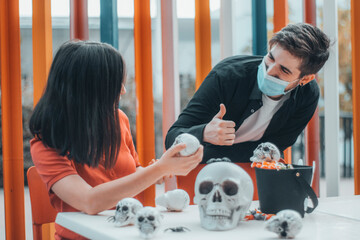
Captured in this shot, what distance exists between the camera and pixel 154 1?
205 centimetres

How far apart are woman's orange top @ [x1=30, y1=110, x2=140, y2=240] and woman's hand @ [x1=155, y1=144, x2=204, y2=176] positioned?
0.24 m

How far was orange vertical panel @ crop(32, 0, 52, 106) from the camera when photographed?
5.78 ft

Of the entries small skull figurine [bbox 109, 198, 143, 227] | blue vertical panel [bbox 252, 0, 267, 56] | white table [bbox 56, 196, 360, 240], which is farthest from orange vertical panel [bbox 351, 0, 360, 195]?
small skull figurine [bbox 109, 198, 143, 227]

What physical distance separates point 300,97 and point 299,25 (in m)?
0.31

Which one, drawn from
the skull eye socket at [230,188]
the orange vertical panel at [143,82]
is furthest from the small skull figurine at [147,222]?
the orange vertical panel at [143,82]

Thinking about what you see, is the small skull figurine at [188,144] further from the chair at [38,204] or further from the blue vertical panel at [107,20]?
the blue vertical panel at [107,20]

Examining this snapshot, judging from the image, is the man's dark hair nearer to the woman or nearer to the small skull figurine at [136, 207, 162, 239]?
the woman

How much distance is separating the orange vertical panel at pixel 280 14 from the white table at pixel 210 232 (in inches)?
49.9

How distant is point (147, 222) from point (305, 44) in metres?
0.95

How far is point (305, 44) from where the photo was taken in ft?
4.71

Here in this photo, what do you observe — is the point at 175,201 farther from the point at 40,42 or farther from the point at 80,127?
the point at 40,42

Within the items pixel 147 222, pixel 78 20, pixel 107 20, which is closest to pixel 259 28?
pixel 107 20

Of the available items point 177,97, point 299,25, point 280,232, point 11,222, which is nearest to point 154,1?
point 177,97

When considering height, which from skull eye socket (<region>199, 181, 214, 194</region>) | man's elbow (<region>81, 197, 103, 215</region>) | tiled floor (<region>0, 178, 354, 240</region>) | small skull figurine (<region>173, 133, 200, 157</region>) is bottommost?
tiled floor (<region>0, 178, 354, 240</region>)
